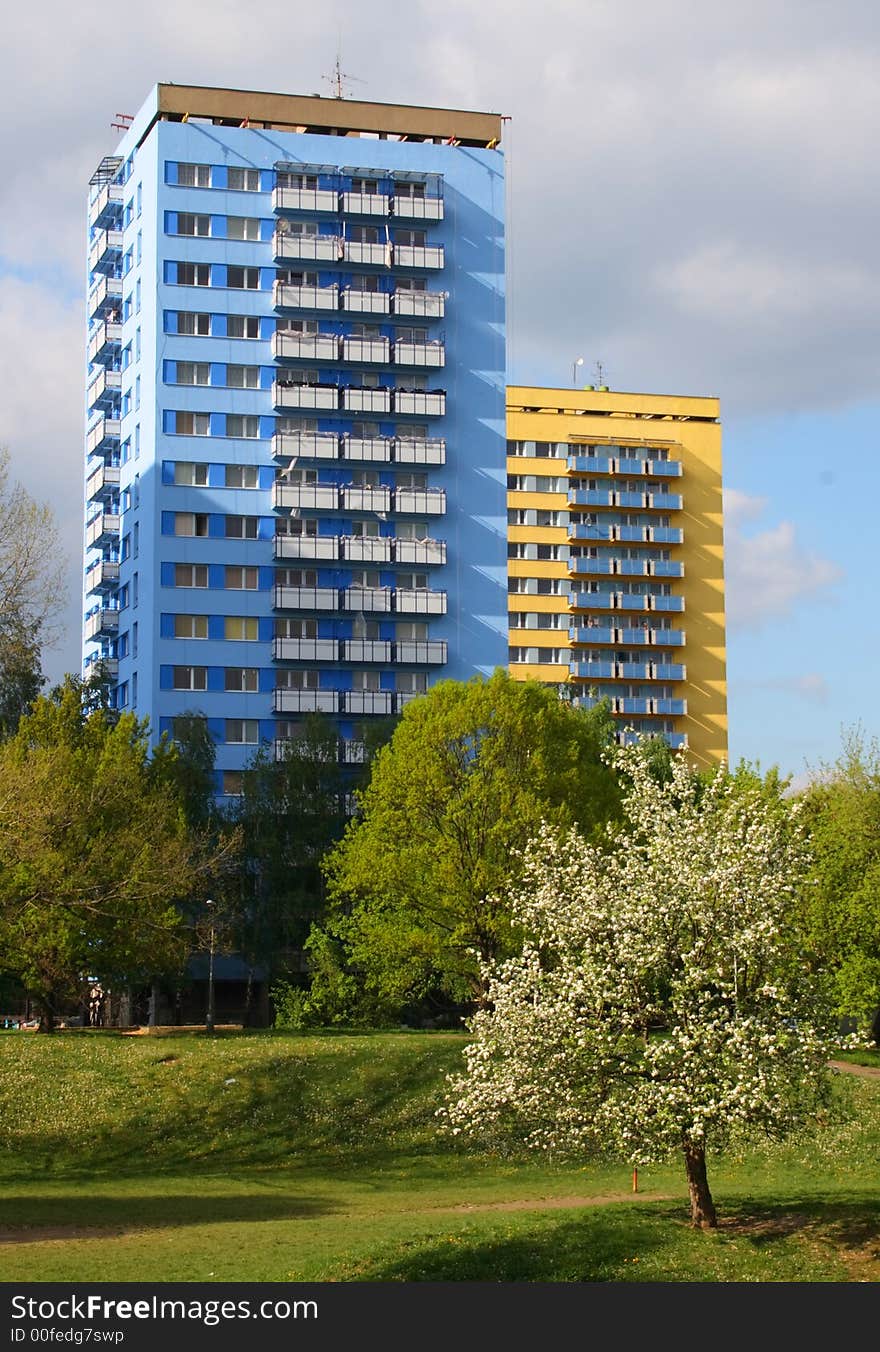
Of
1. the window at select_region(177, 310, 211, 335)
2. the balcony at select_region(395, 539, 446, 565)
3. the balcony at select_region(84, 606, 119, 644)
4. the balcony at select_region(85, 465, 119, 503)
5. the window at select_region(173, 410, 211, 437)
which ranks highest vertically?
the window at select_region(177, 310, 211, 335)

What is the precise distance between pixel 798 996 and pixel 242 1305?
13.4 metres

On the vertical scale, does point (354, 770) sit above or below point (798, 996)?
above

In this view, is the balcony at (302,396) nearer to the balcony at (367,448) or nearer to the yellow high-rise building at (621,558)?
the balcony at (367,448)

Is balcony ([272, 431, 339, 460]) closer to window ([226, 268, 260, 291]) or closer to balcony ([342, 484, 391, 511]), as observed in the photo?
balcony ([342, 484, 391, 511])

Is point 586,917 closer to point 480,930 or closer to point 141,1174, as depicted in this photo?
point 141,1174

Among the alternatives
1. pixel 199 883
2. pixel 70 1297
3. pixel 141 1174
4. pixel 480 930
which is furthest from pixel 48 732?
pixel 70 1297

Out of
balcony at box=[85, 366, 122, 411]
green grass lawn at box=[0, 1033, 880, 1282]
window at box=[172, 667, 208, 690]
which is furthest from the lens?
balcony at box=[85, 366, 122, 411]

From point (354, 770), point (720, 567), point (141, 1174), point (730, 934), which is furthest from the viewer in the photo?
point (720, 567)

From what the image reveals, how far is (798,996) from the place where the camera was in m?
32.2

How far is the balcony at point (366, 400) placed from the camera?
10794 centimetres

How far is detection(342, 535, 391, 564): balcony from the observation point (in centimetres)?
10675

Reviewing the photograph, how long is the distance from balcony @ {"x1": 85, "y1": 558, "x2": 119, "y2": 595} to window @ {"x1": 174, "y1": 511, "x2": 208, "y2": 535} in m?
7.81

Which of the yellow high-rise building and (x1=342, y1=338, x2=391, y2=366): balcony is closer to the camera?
(x1=342, y1=338, x2=391, y2=366): balcony

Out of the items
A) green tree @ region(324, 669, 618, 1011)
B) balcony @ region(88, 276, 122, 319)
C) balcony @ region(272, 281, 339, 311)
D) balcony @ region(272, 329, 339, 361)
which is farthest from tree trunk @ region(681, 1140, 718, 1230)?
balcony @ region(88, 276, 122, 319)
